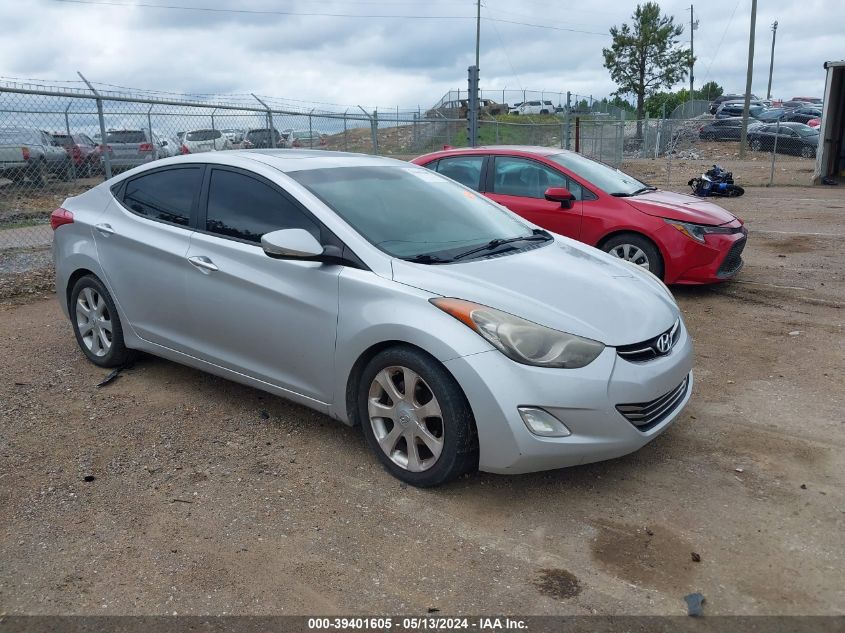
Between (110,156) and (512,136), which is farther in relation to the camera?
(512,136)

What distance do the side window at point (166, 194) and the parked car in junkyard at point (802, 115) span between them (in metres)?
35.4

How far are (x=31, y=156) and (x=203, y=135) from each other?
280 centimetres

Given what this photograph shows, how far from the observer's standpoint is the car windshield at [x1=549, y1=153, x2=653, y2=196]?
756 centimetres

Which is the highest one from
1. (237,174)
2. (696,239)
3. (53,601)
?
(237,174)

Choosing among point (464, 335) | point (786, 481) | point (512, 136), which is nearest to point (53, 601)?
point (464, 335)

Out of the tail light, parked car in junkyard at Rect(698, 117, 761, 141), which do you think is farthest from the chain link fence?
parked car in junkyard at Rect(698, 117, 761, 141)

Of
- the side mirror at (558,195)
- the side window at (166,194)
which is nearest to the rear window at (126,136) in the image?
the side window at (166,194)

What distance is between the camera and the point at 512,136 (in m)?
24.4

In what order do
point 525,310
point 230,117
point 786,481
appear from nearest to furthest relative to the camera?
point 525,310
point 786,481
point 230,117

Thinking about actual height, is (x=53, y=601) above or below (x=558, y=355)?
below

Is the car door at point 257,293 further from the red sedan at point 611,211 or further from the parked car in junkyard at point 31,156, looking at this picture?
the parked car in junkyard at point 31,156

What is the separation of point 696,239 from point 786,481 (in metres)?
3.91

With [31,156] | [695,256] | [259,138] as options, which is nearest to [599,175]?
[695,256]

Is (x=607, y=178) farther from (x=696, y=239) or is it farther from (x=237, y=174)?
(x=237, y=174)
